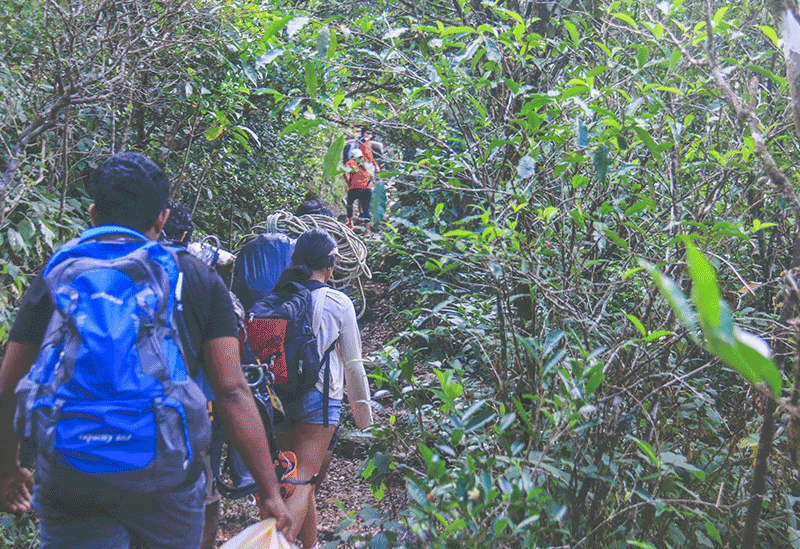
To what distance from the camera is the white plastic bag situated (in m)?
1.85

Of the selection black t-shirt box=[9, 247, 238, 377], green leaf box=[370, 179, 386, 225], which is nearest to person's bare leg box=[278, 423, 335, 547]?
black t-shirt box=[9, 247, 238, 377]

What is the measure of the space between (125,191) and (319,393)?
166 cm

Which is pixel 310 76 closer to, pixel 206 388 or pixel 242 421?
pixel 242 421

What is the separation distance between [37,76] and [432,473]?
11.5 ft

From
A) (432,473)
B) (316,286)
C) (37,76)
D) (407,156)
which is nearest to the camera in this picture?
(432,473)

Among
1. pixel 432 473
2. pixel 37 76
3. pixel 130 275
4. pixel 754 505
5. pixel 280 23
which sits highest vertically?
pixel 280 23

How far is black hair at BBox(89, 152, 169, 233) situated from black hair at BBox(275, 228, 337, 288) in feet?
4.92

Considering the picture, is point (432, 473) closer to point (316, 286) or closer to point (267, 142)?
point (316, 286)

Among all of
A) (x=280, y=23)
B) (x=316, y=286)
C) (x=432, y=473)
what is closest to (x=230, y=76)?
(x=316, y=286)

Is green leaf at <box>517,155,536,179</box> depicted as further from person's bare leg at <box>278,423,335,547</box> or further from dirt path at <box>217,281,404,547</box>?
person's bare leg at <box>278,423,335,547</box>

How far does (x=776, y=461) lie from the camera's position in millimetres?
2584

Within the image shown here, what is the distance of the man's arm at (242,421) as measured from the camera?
1.96m

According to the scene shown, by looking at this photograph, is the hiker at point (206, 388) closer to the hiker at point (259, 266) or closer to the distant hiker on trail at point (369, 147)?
the distant hiker on trail at point (369, 147)

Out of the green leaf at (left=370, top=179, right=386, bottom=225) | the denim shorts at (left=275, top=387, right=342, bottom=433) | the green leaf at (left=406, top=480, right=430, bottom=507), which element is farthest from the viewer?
the denim shorts at (left=275, top=387, right=342, bottom=433)
